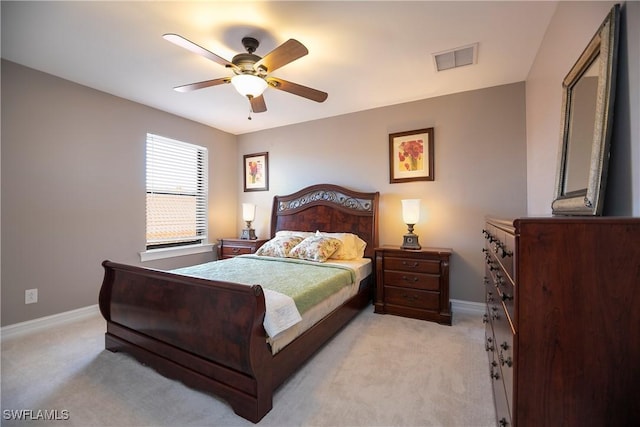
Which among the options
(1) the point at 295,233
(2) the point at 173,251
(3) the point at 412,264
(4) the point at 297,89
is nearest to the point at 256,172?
(1) the point at 295,233

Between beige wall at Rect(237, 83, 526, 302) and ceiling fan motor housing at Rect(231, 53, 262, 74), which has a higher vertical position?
ceiling fan motor housing at Rect(231, 53, 262, 74)

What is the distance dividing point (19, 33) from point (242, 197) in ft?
10.2

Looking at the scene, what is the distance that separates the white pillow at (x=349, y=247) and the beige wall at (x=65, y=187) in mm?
2452

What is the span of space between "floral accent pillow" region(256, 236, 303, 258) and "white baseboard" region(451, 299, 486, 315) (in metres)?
2.03

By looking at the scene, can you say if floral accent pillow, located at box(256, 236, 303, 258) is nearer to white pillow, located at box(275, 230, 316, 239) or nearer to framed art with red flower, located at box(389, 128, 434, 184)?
white pillow, located at box(275, 230, 316, 239)

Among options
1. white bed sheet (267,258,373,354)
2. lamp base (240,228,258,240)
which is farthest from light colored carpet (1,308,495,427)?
lamp base (240,228,258,240)

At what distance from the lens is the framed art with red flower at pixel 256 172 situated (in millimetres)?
4514

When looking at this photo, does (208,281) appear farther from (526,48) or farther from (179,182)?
(526,48)

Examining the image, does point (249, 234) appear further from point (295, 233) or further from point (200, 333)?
point (200, 333)

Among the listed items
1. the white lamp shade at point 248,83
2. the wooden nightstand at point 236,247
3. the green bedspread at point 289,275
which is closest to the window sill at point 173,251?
the wooden nightstand at point 236,247

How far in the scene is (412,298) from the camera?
9.72 feet

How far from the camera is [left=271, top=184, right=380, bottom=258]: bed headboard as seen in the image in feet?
11.5

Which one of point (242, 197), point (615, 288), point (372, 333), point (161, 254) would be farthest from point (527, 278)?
point (242, 197)

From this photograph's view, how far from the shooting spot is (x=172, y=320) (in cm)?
184
